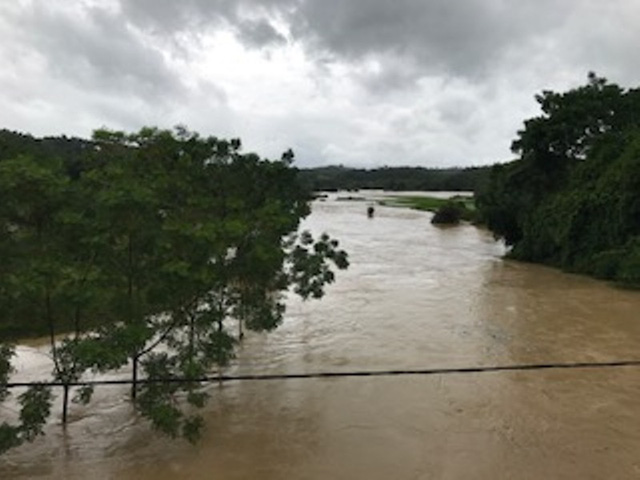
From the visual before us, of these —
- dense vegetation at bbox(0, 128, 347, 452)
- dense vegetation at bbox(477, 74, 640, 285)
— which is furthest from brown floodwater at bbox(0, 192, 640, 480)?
dense vegetation at bbox(477, 74, 640, 285)

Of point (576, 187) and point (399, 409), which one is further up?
point (576, 187)

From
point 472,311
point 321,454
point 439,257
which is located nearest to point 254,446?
point 321,454

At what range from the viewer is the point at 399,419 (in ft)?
40.8

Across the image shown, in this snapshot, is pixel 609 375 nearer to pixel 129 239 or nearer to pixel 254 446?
pixel 254 446

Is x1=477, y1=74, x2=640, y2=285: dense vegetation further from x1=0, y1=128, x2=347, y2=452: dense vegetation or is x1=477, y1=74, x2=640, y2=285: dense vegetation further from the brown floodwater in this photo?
x1=0, y1=128, x2=347, y2=452: dense vegetation

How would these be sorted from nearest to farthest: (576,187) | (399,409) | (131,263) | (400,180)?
(131,263) < (399,409) < (576,187) < (400,180)

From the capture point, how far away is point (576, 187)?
31.8 m

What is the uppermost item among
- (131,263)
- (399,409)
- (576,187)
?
(576,187)

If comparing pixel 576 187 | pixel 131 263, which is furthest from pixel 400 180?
pixel 131 263

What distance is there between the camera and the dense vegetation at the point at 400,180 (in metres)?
131

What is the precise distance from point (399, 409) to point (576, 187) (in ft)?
73.3

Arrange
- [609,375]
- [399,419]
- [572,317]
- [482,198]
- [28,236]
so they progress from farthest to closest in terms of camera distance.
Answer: [482,198]
[572,317]
[609,375]
[399,419]
[28,236]

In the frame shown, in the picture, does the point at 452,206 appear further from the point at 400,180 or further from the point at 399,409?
the point at 400,180

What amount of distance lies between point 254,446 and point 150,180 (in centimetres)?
474
